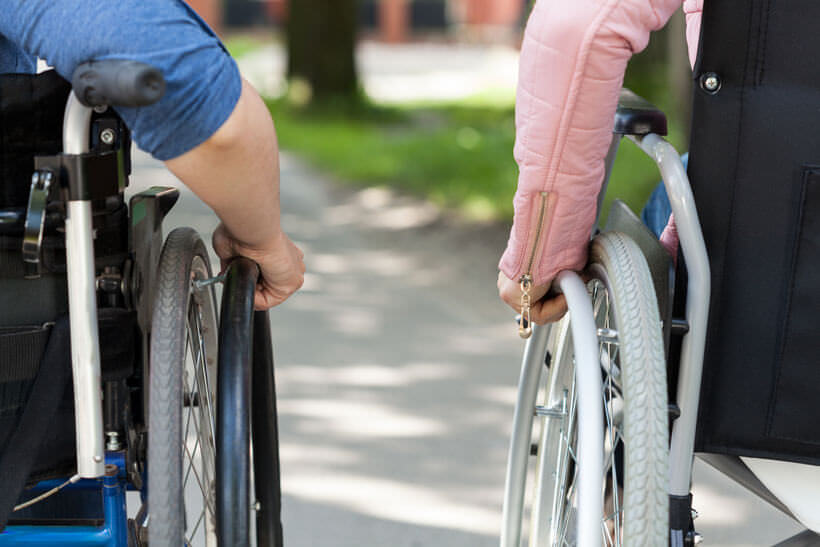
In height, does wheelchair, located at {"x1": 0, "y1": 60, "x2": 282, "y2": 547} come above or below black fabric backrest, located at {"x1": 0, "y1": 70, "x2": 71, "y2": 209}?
below

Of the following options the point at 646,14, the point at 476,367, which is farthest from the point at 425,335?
the point at 646,14

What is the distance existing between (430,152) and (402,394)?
4.28 m

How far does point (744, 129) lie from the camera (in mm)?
1627

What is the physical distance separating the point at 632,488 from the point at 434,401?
2.37m

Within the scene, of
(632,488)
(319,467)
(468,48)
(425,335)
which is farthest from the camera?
(468,48)

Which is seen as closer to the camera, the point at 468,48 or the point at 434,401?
the point at 434,401

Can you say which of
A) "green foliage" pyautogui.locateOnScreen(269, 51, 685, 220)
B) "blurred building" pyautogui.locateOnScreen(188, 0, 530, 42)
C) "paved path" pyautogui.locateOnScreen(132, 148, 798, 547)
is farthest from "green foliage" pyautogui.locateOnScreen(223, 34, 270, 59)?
"paved path" pyautogui.locateOnScreen(132, 148, 798, 547)

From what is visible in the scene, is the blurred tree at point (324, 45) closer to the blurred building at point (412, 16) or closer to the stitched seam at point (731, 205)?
the stitched seam at point (731, 205)

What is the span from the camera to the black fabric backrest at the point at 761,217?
160 cm

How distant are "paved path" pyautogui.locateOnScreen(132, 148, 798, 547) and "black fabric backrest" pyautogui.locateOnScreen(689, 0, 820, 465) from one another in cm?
133

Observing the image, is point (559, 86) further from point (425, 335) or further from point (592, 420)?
point (425, 335)

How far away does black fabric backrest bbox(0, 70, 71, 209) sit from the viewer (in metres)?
1.57

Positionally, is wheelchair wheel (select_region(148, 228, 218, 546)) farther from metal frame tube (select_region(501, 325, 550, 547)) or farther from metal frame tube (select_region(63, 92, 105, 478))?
metal frame tube (select_region(501, 325, 550, 547))

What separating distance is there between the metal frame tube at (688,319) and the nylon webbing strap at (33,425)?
910 mm
